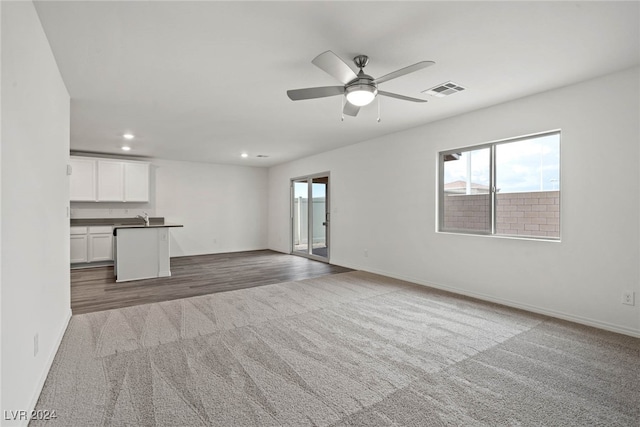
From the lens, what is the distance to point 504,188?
12.9 feet

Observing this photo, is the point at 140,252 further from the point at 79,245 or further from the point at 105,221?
the point at 105,221

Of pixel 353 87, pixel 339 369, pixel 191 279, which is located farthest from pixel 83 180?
pixel 339 369

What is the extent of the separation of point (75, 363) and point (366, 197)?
469 cm

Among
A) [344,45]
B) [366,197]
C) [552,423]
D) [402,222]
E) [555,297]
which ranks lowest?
[552,423]

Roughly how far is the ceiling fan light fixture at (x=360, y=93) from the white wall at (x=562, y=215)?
1.56 meters

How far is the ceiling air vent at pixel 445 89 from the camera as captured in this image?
3256mm

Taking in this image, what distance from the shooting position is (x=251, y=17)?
6.96ft

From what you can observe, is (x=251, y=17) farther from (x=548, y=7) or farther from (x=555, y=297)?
(x=555, y=297)

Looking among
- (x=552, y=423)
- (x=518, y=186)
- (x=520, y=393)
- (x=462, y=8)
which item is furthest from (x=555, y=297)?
(x=462, y=8)

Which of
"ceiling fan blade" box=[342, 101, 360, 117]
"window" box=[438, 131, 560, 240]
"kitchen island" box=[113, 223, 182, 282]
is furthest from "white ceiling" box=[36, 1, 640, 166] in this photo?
"kitchen island" box=[113, 223, 182, 282]

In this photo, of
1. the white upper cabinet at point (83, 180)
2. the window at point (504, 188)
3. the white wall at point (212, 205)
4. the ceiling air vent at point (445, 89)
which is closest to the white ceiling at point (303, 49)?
the ceiling air vent at point (445, 89)

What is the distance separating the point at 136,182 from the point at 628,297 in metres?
8.34

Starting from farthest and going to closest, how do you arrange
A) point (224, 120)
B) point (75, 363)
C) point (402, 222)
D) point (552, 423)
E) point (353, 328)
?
point (402, 222), point (224, 120), point (353, 328), point (75, 363), point (552, 423)

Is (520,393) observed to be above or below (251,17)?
below
